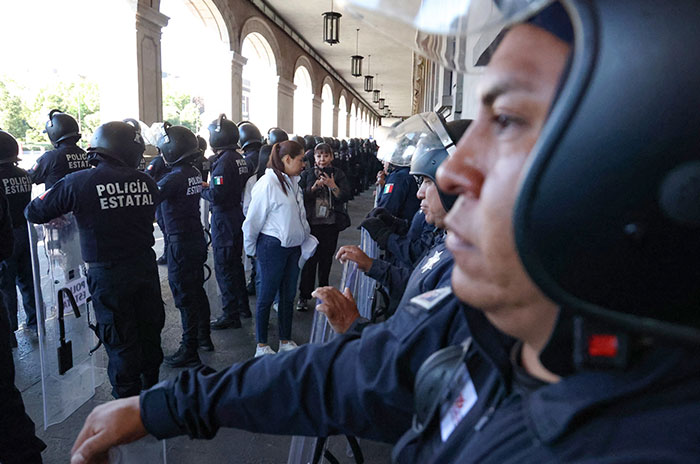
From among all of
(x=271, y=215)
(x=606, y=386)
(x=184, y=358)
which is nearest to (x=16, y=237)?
(x=184, y=358)

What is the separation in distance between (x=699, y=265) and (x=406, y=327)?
634mm

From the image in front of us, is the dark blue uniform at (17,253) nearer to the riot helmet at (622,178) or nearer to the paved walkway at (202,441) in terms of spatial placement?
the paved walkway at (202,441)

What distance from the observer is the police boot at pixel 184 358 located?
396 cm

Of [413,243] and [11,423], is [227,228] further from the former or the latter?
[11,423]

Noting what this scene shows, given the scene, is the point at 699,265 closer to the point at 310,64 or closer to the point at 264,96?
the point at 264,96

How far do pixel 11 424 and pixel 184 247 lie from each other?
1842 millimetres

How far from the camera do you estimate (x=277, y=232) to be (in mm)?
3943

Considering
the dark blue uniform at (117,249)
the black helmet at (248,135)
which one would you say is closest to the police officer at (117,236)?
the dark blue uniform at (117,249)

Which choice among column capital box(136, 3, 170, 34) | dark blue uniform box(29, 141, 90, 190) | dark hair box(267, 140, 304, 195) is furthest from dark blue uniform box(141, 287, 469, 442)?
column capital box(136, 3, 170, 34)

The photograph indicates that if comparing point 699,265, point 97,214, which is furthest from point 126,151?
point 699,265

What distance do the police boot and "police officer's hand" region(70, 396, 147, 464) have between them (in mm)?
3094

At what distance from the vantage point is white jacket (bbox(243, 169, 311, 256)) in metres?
3.91

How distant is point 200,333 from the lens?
428cm

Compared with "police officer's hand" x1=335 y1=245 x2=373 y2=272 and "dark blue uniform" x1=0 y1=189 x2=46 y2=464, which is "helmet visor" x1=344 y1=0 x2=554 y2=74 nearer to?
"police officer's hand" x1=335 y1=245 x2=373 y2=272
